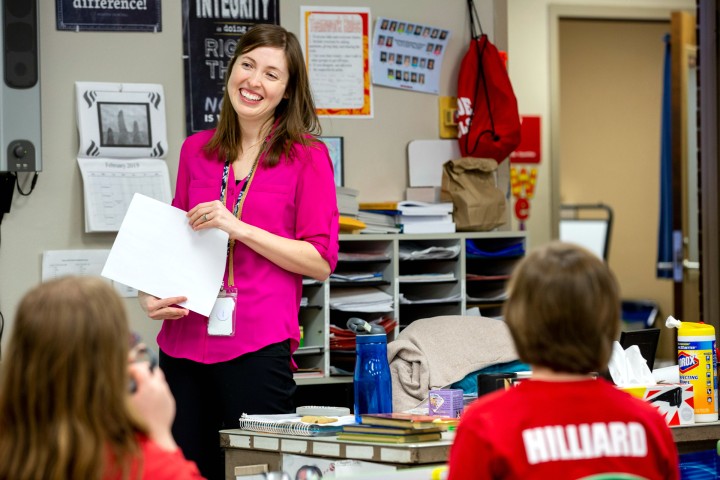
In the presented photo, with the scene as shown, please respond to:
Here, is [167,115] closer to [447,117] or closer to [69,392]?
[447,117]

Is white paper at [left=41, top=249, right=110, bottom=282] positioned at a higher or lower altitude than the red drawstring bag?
lower

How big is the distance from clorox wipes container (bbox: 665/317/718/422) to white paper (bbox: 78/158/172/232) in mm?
2270

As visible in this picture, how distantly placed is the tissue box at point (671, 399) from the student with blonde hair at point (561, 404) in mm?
845

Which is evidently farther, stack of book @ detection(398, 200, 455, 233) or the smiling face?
stack of book @ detection(398, 200, 455, 233)

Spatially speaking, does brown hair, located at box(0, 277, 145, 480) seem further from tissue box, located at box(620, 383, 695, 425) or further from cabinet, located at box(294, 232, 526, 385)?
cabinet, located at box(294, 232, 526, 385)

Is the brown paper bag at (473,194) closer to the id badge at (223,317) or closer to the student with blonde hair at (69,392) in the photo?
the id badge at (223,317)

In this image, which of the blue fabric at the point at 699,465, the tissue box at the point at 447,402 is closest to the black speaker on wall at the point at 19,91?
the tissue box at the point at 447,402

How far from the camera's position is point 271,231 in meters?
2.82

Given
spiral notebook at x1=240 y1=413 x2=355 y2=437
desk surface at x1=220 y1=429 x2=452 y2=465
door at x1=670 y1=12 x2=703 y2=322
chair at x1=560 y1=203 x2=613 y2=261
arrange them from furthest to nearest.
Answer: chair at x1=560 y1=203 x2=613 y2=261, door at x1=670 y1=12 x2=703 y2=322, spiral notebook at x1=240 y1=413 x2=355 y2=437, desk surface at x1=220 y1=429 x2=452 y2=465

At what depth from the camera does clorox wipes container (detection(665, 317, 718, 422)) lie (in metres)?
2.64

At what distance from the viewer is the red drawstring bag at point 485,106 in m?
4.72

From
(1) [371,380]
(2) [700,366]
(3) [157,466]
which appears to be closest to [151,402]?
(3) [157,466]

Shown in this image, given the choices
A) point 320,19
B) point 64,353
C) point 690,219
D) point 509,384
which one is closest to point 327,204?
point 509,384

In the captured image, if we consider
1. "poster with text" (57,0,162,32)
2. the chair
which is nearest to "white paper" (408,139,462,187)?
"poster with text" (57,0,162,32)
